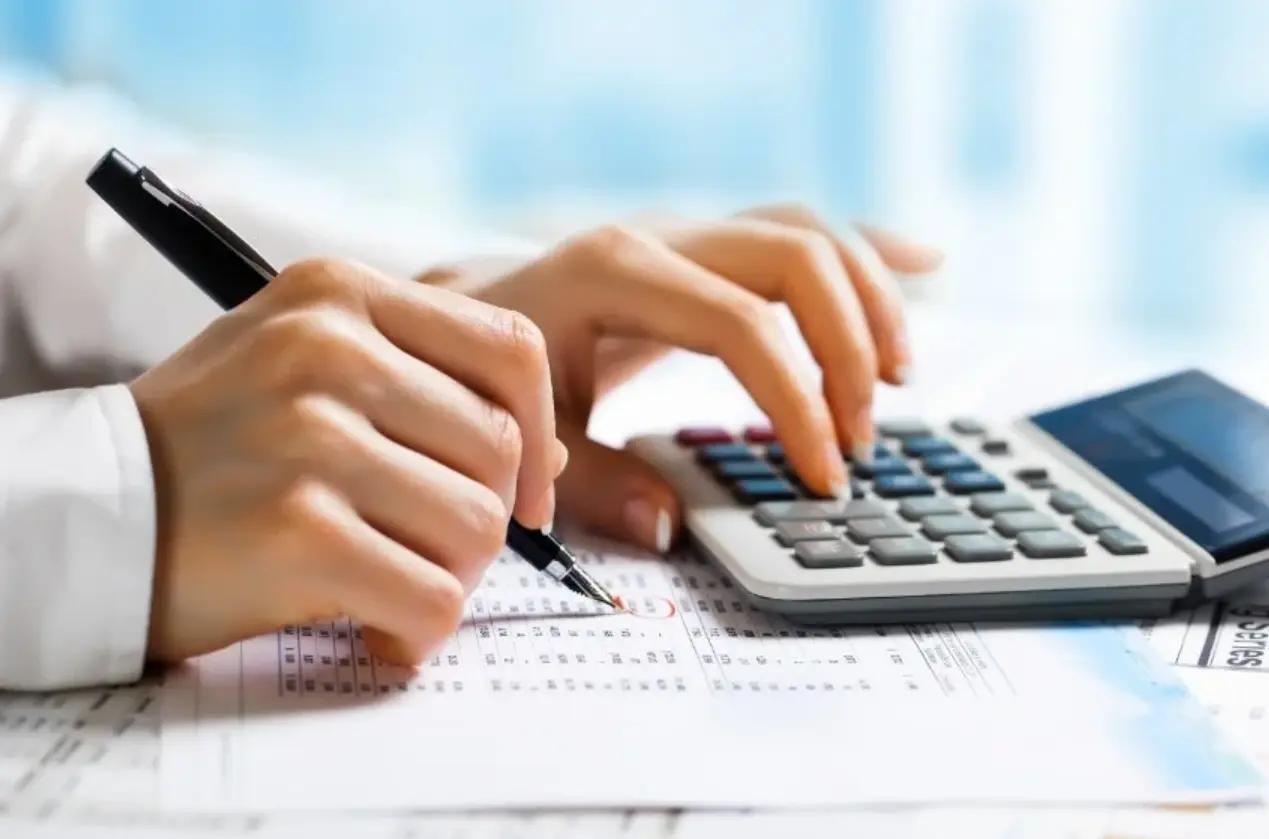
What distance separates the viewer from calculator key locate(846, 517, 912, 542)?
1.55 feet

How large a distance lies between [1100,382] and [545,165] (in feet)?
1.14

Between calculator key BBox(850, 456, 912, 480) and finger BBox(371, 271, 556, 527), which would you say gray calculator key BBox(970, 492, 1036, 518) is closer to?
calculator key BBox(850, 456, 912, 480)

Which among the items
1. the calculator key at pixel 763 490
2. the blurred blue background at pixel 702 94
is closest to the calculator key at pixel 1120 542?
the calculator key at pixel 763 490

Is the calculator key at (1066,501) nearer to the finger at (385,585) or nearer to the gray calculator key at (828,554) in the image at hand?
the gray calculator key at (828,554)

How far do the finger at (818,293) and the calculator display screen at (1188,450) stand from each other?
0.28ft

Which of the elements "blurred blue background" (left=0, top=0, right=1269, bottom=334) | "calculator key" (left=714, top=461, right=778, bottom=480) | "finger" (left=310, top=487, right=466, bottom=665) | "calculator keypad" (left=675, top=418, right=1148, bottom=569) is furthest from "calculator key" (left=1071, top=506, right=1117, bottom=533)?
"blurred blue background" (left=0, top=0, right=1269, bottom=334)

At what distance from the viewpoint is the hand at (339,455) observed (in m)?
0.39

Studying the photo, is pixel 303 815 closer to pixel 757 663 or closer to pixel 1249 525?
pixel 757 663

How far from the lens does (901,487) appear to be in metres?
0.52

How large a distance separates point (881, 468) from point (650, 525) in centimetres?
9

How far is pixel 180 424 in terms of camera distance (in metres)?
0.40

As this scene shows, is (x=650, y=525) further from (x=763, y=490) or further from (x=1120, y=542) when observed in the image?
(x=1120, y=542)

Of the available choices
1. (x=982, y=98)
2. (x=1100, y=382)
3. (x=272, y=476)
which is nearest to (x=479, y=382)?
(x=272, y=476)

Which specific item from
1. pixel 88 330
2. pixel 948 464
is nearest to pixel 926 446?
pixel 948 464
